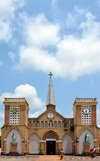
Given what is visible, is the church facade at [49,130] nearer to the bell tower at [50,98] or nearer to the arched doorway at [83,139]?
the arched doorway at [83,139]

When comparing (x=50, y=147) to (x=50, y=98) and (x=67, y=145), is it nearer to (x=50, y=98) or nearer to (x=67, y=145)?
(x=67, y=145)

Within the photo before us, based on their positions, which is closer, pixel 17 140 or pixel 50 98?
pixel 17 140

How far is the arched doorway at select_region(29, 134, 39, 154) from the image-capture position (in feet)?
171

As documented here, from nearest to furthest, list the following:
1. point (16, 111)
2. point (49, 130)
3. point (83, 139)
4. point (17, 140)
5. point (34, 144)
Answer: point (17, 140)
point (83, 139)
point (16, 111)
point (34, 144)
point (49, 130)

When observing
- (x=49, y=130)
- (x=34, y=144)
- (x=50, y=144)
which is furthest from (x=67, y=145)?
(x=34, y=144)

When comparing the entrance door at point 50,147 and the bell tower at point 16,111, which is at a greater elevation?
the bell tower at point 16,111

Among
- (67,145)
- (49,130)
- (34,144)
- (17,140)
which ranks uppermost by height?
(49,130)

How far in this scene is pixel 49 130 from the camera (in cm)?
5256

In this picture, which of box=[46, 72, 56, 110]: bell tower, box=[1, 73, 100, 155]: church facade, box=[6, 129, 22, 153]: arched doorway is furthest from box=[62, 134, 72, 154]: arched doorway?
box=[6, 129, 22, 153]: arched doorway

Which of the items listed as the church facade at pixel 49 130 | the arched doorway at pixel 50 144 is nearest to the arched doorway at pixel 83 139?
the church facade at pixel 49 130

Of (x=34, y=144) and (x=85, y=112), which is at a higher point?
(x=85, y=112)

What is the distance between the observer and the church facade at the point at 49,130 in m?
48.8

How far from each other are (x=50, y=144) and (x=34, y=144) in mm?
3342

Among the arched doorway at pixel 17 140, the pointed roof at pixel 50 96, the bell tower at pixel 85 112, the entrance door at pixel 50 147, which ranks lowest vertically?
the entrance door at pixel 50 147
